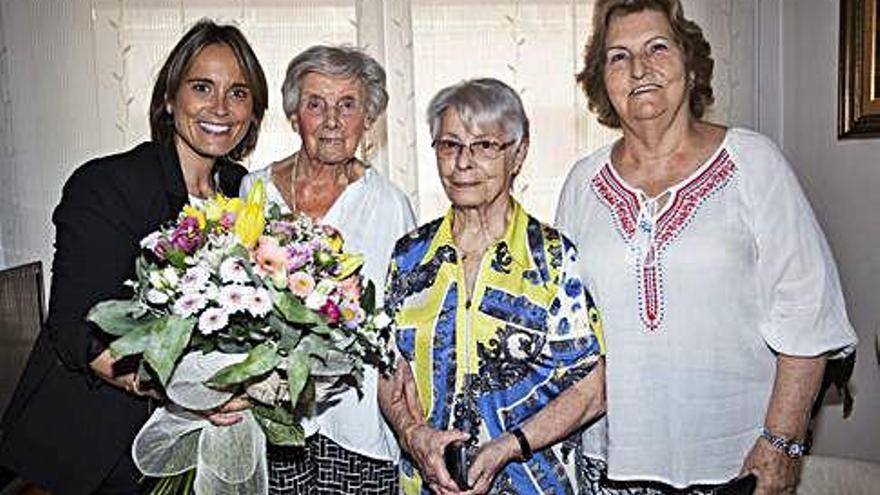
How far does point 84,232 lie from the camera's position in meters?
1.58

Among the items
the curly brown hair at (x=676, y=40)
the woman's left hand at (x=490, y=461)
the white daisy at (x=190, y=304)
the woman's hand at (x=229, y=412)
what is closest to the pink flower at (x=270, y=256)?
the white daisy at (x=190, y=304)

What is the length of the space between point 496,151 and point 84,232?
79 centimetres

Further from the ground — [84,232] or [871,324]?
[84,232]

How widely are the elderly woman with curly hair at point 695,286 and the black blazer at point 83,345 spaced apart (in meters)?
0.88

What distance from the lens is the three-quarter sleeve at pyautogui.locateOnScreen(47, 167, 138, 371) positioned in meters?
1.57

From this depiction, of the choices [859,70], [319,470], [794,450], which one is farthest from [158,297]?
[859,70]

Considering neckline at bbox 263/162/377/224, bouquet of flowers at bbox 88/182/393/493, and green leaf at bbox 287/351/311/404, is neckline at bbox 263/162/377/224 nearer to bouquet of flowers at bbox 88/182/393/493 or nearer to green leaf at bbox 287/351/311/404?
bouquet of flowers at bbox 88/182/393/493

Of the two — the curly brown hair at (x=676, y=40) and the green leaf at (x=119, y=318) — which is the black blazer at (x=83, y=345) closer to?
the green leaf at (x=119, y=318)

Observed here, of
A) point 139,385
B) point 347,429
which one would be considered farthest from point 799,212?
point 139,385

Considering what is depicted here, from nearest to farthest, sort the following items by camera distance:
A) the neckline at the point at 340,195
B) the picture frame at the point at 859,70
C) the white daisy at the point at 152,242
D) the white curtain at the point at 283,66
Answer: the white daisy at the point at 152,242 < the neckline at the point at 340,195 < the picture frame at the point at 859,70 < the white curtain at the point at 283,66

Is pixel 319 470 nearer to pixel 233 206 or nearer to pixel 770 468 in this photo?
pixel 233 206

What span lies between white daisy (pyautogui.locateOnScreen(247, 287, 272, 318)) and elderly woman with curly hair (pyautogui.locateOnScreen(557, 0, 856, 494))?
2.31 feet

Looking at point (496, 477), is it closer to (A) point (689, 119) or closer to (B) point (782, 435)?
(B) point (782, 435)

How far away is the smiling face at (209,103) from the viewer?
185 cm
